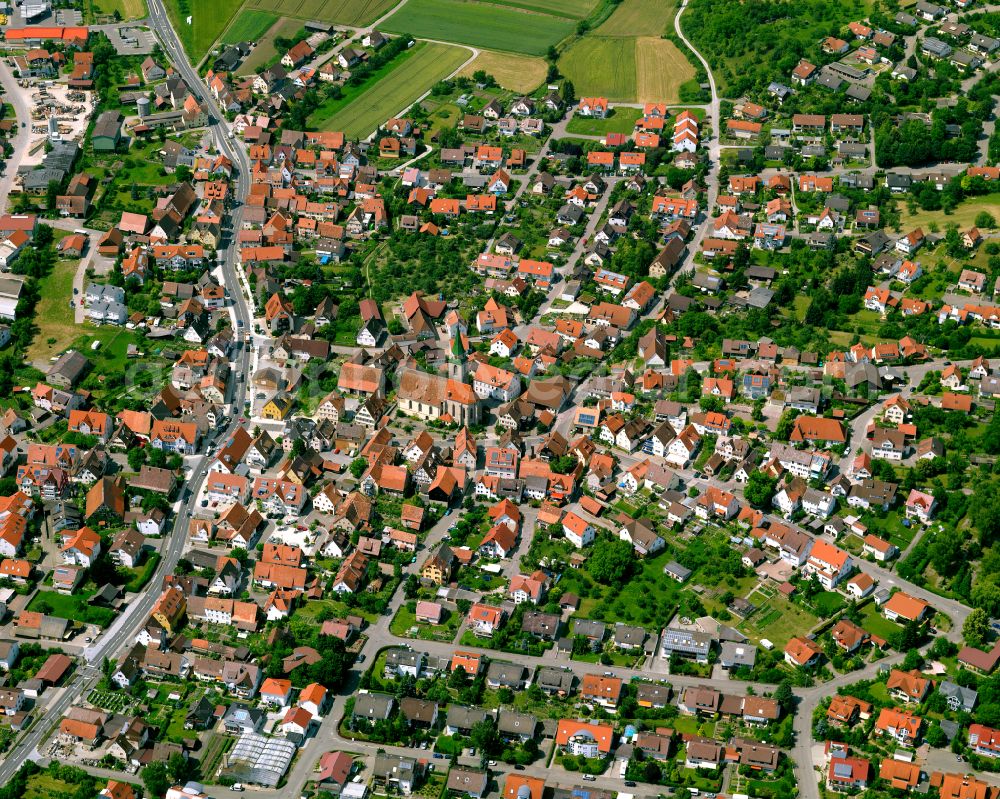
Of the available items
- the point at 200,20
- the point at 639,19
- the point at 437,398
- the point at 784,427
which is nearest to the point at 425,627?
the point at 437,398

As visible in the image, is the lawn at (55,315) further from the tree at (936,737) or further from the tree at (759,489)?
the tree at (936,737)

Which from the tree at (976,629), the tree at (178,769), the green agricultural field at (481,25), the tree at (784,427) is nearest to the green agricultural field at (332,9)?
the green agricultural field at (481,25)

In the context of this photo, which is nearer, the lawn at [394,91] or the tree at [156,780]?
the tree at [156,780]

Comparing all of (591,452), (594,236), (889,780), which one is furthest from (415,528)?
(594,236)

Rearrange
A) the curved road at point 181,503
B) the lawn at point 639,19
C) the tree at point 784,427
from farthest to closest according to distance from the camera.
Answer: the lawn at point 639,19
the tree at point 784,427
the curved road at point 181,503

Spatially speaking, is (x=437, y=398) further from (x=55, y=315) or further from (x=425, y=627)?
(x=55, y=315)

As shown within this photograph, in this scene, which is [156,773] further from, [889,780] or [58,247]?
[58,247]
